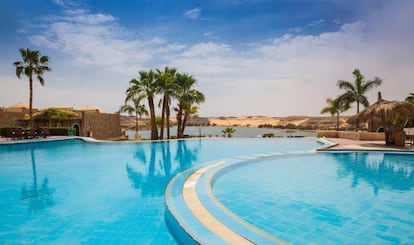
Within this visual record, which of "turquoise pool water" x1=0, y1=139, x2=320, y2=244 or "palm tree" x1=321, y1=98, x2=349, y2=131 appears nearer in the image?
"turquoise pool water" x1=0, y1=139, x2=320, y2=244

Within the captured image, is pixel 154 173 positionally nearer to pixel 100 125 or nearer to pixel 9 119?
pixel 100 125

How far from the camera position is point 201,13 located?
15.1 m

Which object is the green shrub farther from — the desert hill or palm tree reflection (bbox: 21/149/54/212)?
palm tree reflection (bbox: 21/149/54/212)

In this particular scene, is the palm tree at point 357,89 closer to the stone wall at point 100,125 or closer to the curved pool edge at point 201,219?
the curved pool edge at point 201,219

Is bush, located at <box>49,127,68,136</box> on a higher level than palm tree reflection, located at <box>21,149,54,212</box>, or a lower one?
higher

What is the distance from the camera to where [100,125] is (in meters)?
31.2

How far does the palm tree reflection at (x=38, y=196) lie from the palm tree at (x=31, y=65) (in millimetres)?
21321

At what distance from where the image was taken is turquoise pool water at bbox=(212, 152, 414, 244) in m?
4.61

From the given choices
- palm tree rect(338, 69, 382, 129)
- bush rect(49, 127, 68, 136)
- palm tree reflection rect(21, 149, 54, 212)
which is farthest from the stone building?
palm tree rect(338, 69, 382, 129)

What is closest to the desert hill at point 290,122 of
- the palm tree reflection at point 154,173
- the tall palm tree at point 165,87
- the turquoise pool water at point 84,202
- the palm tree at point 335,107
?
the tall palm tree at point 165,87

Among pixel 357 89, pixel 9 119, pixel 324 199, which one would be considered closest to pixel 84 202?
pixel 324 199

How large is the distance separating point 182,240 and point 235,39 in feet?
49.4

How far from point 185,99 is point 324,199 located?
20.3m

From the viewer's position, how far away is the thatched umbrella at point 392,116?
16.0m
